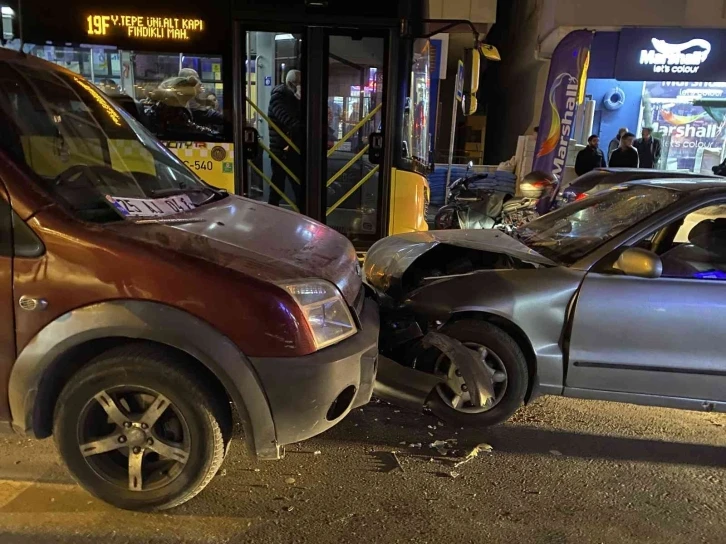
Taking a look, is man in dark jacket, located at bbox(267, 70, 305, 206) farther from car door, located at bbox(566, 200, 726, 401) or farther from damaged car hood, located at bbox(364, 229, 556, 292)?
car door, located at bbox(566, 200, 726, 401)

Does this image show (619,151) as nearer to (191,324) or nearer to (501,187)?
(501,187)

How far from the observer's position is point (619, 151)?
12.5 metres

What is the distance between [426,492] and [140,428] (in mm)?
1493

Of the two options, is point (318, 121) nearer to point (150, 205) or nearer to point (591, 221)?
point (591, 221)

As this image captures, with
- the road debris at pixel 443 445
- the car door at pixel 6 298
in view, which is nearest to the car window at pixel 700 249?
the road debris at pixel 443 445

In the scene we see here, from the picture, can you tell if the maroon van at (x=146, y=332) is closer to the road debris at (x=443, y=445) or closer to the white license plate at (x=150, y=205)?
the white license plate at (x=150, y=205)

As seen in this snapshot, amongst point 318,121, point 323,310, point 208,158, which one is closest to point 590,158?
point 318,121

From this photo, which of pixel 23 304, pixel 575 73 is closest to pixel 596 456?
pixel 23 304

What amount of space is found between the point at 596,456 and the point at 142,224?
2906 mm

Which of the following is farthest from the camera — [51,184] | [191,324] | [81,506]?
[81,506]

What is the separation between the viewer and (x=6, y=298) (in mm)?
2598

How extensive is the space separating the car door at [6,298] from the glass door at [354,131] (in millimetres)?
4632

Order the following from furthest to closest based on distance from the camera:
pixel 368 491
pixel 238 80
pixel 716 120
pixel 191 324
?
1. pixel 716 120
2. pixel 238 80
3. pixel 368 491
4. pixel 191 324

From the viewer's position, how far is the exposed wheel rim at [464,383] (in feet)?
12.2
